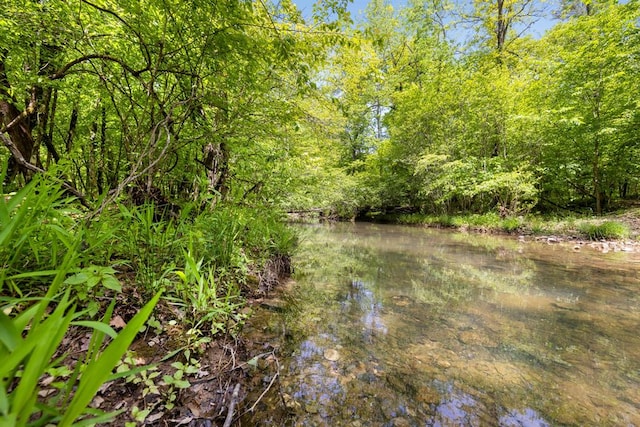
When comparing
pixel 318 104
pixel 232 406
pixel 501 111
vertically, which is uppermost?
pixel 501 111

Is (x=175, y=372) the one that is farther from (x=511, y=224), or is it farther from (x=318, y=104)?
(x=511, y=224)

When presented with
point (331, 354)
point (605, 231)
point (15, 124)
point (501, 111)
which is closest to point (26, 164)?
A: point (15, 124)

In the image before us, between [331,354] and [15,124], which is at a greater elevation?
[15,124]

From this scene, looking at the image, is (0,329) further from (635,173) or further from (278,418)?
(635,173)

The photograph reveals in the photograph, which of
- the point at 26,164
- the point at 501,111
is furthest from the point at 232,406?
the point at 501,111

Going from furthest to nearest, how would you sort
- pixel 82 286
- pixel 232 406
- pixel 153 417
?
pixel 82 286 < pixel 232 406 < pixel 153 417

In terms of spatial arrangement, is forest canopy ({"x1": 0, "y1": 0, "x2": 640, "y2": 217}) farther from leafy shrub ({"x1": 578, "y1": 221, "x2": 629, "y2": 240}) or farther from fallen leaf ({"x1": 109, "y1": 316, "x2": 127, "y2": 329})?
leafy shrub ({"x1": 578, "y1": 221, "x2": 629, "y2": 240})

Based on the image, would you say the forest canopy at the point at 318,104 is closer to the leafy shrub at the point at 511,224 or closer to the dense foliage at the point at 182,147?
the dense foliage at the point at 182,147

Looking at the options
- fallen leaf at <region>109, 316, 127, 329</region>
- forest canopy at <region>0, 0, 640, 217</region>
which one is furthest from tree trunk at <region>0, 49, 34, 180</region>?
fallen leaf at <region>109, 316, 127, 329</region>

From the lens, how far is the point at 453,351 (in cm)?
220

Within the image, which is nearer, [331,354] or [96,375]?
[96,375]

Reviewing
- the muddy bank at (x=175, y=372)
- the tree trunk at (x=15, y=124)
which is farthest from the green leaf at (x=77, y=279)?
the tree trunk at (x=15, y=124)

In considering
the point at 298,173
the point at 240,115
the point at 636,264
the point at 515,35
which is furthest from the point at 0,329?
the point at 515,35

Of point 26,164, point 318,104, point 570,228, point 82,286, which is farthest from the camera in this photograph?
point 570,228
